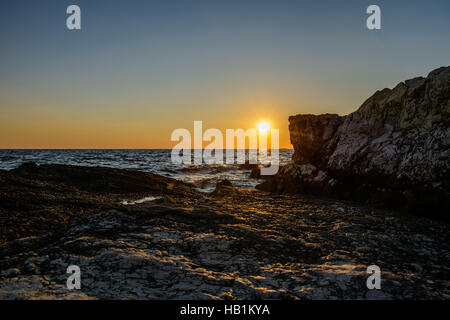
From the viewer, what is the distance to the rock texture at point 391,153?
8.48 m

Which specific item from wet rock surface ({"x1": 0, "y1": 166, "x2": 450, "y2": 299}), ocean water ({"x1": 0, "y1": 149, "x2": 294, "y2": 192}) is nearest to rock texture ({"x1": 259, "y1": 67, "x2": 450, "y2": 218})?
wet rock surface ({"x1": 0, "y1": 166, "x2": 450, "y2": 299})

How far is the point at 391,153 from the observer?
32.9 feet

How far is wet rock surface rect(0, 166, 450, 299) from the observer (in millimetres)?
2912

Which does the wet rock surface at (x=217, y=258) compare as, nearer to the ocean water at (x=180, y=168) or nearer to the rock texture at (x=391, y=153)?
the rock texture at (x=391, y=153)

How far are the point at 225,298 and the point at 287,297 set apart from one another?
723mm

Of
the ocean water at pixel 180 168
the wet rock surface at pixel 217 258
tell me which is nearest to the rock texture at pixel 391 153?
the wet rock surface at pixel 217 258

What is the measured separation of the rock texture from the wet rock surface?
9.14ft

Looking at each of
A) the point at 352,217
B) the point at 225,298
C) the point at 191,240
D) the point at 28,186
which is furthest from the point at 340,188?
the point at 28,186

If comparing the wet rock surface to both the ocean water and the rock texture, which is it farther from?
the ocean water

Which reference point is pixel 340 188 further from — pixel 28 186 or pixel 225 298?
pixel 28 186

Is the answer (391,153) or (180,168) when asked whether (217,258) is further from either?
(180,168)

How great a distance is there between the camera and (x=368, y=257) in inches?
169

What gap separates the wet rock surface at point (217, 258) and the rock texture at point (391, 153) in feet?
9.14

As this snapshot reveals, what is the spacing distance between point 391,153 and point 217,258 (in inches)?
367
